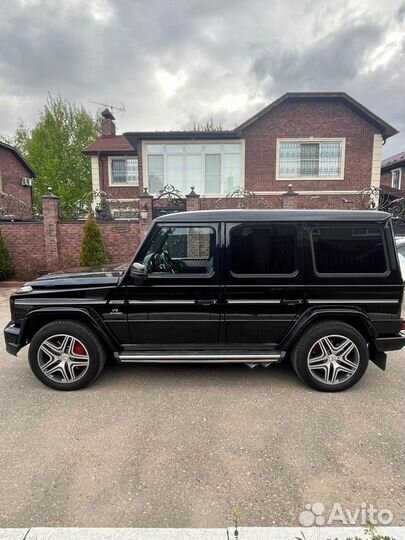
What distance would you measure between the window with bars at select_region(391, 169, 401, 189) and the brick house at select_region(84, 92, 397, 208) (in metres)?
9.46

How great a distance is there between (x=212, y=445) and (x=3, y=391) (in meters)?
2.34

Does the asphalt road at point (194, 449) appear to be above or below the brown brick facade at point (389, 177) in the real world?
below

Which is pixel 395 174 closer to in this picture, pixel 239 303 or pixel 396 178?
pixel 396 178

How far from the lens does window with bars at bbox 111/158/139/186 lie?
1611 cm

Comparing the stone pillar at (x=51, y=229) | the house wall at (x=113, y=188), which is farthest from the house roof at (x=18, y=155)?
the stone pillar at (x=51, y=229)

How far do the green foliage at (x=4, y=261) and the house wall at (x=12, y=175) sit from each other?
33.0 feet

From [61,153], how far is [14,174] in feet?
22.3

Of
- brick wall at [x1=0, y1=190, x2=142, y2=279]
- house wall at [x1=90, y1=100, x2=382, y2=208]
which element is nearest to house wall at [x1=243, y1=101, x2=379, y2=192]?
house wall at [x1=90, y1=100, x2=382, y2=208]

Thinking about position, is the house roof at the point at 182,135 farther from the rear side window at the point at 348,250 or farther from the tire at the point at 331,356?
the tire at the point at 331,356

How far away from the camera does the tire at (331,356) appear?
3.12 metres

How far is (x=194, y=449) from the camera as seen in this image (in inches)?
94.4

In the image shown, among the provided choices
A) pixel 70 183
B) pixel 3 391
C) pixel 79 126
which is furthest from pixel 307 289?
pixel 79 126

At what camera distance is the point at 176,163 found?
48.3ft

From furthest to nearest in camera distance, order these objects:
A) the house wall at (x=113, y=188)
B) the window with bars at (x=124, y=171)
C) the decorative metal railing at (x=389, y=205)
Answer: the window with bars at (x=124, y=171), the house wall at (x=113, y=188), the decorative metal railing at (x=389, y=205)
